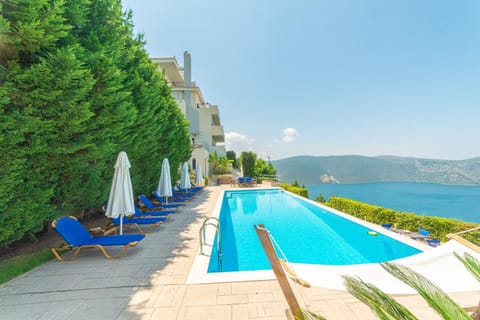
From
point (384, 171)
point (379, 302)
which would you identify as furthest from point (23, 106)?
point (384, 171)

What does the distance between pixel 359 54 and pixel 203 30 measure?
10330 millimetres

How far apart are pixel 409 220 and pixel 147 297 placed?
8.65 meters

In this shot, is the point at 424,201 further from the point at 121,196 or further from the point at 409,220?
the point at 121,196

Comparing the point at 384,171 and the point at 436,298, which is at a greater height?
the point at 436,298

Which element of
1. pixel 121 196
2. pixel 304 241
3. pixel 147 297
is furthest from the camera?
pixel 304 241

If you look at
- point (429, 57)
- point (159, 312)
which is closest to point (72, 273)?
point (159, 312)

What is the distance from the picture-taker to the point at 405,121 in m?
23.7

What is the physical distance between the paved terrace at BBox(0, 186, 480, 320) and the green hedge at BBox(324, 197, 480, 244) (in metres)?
5.26

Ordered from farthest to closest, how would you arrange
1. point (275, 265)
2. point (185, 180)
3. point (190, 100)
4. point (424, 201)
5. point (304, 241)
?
point (190, 100), point (424, 201), point (185, 180), point (304, 241), point (275, 265)

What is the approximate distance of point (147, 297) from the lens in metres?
3.05

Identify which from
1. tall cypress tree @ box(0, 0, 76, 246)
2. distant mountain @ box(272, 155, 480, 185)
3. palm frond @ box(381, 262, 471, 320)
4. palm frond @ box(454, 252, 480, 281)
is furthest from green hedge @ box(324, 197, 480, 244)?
distant mountain @ box(272, 155, 480, 185)

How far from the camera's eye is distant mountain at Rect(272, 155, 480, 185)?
46594 mm

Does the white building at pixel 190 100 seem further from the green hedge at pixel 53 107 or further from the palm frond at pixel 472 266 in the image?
the palm frond at pixel 472 266

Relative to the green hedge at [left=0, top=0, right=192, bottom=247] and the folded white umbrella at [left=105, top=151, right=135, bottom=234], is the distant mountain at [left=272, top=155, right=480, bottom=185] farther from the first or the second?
the green hedge at [left=0, top=0, right=192, bottom=247]
